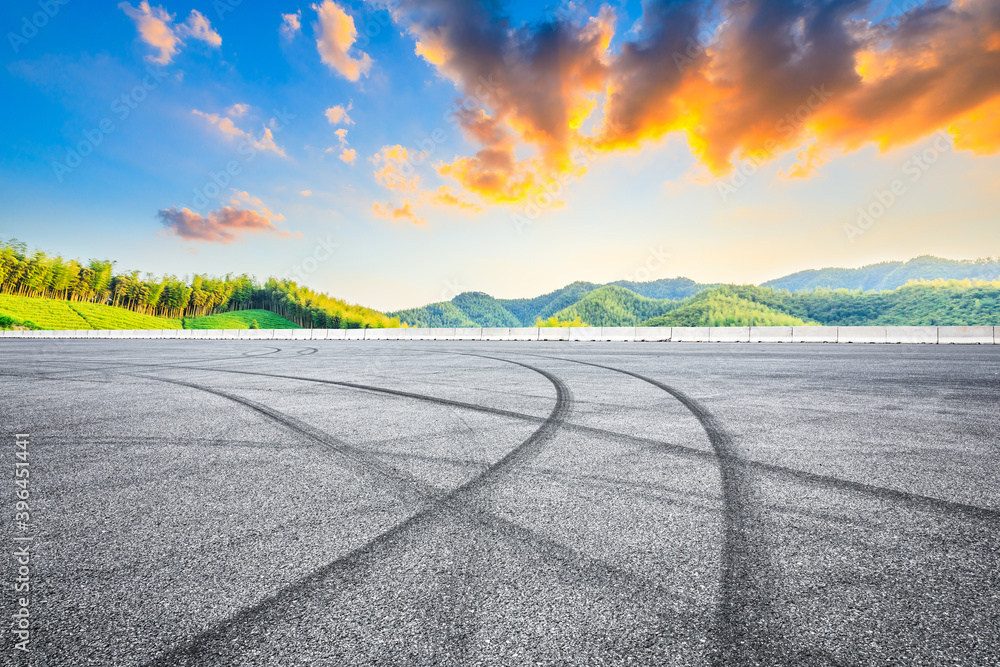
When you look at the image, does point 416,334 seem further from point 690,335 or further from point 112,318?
point 112,318

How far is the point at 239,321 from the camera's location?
12212 cm

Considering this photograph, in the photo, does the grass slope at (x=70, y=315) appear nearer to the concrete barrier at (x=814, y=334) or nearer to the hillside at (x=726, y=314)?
the concrete barrier at (x=814, y=334)

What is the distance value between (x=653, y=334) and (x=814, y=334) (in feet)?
27.9

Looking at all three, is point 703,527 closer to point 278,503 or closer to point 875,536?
point 875,536

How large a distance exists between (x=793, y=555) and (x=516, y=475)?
191cm

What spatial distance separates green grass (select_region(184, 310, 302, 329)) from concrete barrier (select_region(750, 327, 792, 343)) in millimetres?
120278

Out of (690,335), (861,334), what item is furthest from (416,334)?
(861,334)

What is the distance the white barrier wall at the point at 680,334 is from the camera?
73.1 feet

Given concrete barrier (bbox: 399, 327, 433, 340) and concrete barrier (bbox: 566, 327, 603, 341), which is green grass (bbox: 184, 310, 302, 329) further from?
concrete barrier (bbox: 566, 327, 603, 341)

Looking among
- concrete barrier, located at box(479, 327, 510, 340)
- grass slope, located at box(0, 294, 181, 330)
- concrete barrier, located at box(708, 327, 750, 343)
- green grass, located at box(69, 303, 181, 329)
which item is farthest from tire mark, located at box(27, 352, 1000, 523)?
green grass, located at box(69, 303, 181, 329)

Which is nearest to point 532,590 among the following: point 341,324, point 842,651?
point 842,651

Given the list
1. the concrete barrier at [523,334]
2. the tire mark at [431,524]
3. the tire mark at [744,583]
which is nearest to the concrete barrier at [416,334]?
the concrete barrier at [523,334]

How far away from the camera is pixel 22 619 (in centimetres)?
197

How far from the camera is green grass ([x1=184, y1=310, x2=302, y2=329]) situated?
4523 inches
